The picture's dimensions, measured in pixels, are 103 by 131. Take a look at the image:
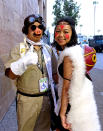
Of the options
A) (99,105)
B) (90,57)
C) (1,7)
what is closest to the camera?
(90,57)

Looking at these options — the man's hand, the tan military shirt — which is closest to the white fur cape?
the man's hand

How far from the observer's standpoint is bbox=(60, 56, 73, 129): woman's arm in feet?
6.10

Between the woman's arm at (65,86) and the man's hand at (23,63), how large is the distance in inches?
11.6

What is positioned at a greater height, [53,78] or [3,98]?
[53,78]

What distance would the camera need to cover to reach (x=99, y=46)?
30219mm

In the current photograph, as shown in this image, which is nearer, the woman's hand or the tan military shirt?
the woman's hand

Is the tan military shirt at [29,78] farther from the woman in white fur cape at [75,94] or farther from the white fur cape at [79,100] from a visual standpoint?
the white fur cape at [79,100]

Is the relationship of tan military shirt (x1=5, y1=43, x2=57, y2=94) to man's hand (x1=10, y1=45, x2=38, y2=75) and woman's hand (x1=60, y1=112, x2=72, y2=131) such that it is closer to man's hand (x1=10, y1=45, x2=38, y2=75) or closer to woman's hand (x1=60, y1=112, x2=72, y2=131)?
man's hand (x1=10, y1=45, x2=38, y2=75)

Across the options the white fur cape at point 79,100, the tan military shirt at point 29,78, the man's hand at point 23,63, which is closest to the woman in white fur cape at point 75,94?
the white fur cape at point 79,100

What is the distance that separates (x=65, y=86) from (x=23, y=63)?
1.43ft

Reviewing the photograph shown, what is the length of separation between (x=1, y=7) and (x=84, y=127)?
302cm

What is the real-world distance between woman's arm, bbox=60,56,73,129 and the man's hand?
29 cm

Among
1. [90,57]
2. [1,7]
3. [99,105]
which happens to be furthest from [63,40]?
[99,105]

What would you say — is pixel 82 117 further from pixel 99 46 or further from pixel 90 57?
pixel 99 46
